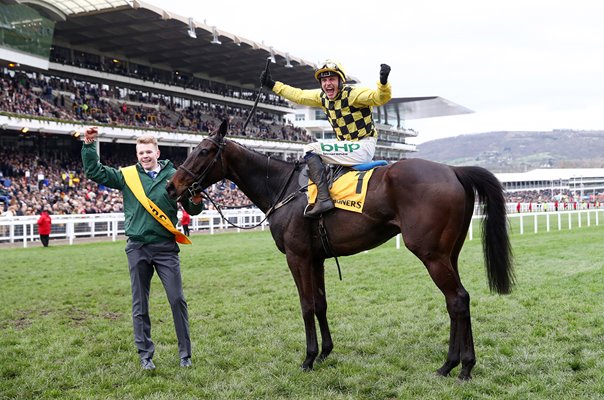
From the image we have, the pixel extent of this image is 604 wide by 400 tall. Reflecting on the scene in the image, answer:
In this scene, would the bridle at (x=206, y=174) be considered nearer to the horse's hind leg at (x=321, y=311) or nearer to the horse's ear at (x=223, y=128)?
the horse's ear at (x=223, y=128)

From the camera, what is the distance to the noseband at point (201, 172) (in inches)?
173

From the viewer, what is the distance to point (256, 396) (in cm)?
362

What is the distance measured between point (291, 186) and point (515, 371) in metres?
2.19

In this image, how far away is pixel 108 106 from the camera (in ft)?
103

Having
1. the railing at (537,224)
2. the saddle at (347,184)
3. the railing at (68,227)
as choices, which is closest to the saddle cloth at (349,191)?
the saddle at (347,184)

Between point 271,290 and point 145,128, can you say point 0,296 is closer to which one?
point 271,290

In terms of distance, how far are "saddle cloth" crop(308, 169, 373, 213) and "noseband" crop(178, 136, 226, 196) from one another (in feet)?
2.70

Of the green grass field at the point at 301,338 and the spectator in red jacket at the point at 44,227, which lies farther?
the spectator in red jacket at the point at 44,227

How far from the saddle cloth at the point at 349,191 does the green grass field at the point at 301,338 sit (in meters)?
1.23

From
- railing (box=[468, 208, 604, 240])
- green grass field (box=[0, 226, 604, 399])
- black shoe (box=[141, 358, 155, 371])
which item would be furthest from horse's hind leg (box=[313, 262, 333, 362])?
railing (box=[468, 208, 604, 240])

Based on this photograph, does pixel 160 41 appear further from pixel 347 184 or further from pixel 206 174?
pixel 347 184

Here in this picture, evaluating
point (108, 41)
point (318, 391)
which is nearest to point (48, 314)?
point (318, 391)

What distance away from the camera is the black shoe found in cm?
421

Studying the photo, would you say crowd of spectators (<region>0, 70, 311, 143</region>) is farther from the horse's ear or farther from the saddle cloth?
the saddle cloth
